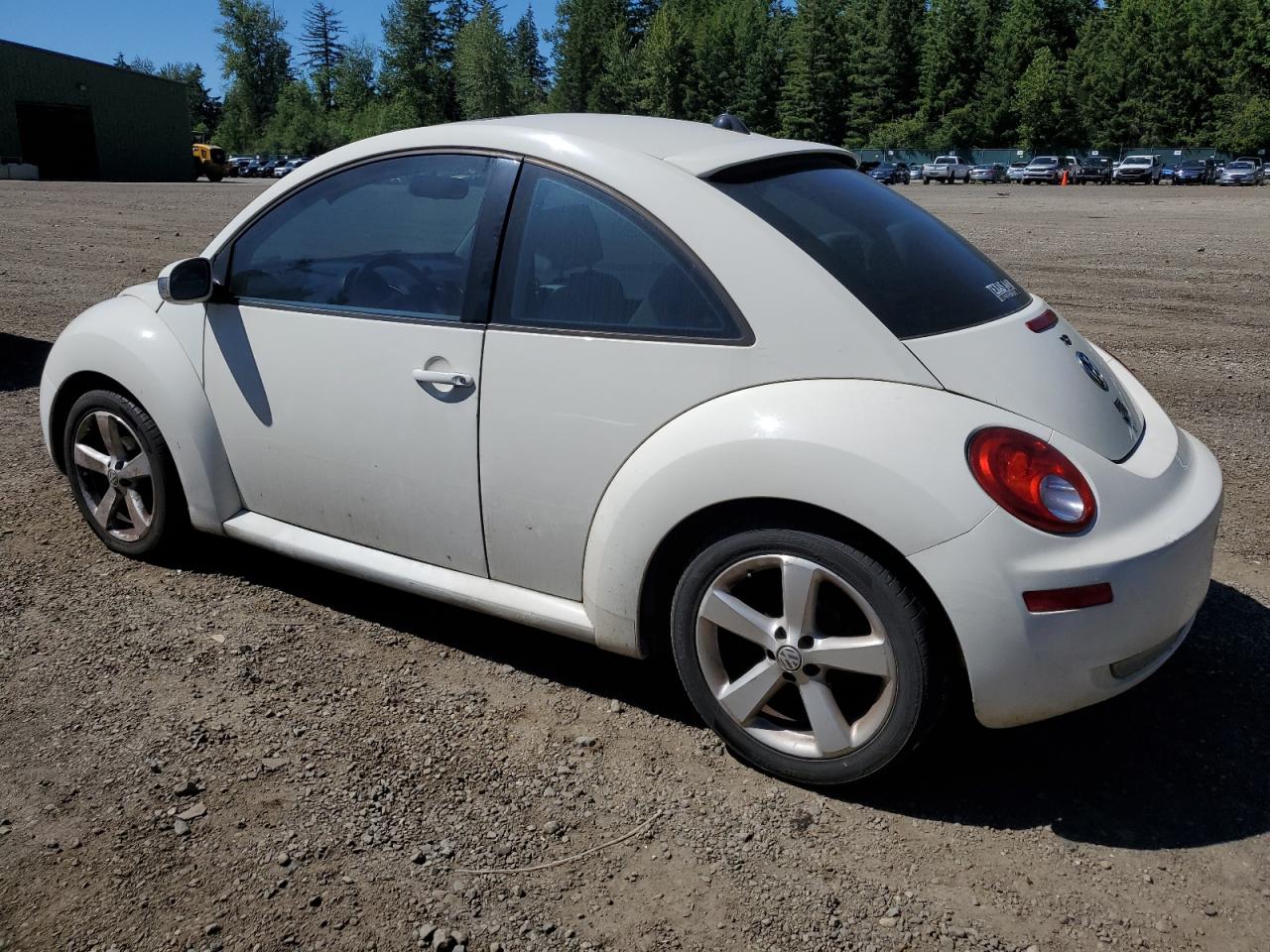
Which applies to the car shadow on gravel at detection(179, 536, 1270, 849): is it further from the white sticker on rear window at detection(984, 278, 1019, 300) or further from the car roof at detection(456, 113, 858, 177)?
the car roof at detection(456, 113, 858, 177)

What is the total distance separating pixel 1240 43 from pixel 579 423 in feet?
283

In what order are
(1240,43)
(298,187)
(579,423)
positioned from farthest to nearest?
(1240,43) < (298,187) < (579,423)

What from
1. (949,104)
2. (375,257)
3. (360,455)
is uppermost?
(949,104)

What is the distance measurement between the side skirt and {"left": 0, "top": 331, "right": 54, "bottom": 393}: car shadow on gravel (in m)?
4.31

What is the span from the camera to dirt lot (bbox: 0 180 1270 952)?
247 cm

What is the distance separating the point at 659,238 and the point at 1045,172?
64.4m

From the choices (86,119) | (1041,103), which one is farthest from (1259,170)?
(86,119)

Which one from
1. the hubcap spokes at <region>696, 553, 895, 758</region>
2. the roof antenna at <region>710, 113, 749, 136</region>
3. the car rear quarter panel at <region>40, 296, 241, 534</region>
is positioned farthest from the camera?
the roof antenna at <region>710, 113, 749, 136</region>

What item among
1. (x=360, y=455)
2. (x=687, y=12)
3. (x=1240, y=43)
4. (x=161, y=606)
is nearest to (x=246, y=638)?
(x=161, y=606)

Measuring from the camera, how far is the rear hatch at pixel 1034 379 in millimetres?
2742

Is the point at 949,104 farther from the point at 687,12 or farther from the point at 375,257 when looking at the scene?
the point at 375,257

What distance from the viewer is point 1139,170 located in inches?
2313

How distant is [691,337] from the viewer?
2893 millimetres

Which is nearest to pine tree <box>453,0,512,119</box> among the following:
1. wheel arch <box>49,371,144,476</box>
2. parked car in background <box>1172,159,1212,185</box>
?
parked car in background <box>1172,159,1212,185</box>
